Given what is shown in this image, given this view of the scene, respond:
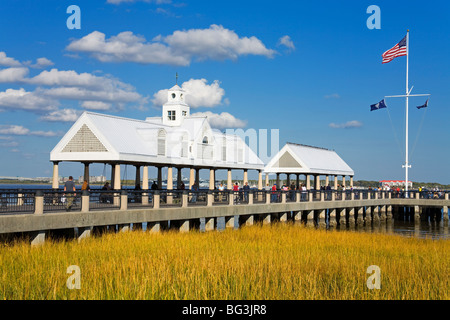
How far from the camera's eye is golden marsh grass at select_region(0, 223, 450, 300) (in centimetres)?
1122

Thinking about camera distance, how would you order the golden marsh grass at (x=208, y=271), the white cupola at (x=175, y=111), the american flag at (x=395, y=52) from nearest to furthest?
1. the golden marsh grass at (x=208, y=271)
2. the white cupola at (x=175, y=111)
3. the american flag at (x=395, y=52)

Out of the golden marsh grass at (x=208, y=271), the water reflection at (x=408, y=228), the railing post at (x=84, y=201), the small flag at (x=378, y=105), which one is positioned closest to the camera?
the golden marsh grass at (x=208, y=271)

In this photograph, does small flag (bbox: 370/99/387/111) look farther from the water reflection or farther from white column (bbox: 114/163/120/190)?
white column (bbox: 114/163/120/190)

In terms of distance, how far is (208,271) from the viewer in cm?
1306

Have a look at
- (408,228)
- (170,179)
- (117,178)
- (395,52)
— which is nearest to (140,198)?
(117,178)

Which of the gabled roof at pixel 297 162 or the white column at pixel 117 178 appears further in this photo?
the gabled roof at pixel 297 162

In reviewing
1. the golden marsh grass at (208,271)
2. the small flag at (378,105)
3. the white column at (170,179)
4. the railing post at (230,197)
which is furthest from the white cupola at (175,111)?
the golden marsh grass at (208,271)

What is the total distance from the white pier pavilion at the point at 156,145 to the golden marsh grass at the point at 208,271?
11675mm

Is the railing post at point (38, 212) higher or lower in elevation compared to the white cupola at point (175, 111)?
lower

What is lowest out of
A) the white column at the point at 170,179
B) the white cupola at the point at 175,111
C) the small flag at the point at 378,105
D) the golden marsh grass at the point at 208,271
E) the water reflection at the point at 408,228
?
the water reflection at the point at 408,228

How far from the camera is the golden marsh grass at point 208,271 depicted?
11.2 meters

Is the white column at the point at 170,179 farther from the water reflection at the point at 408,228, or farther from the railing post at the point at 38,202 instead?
the railing post at the point at 38,202
